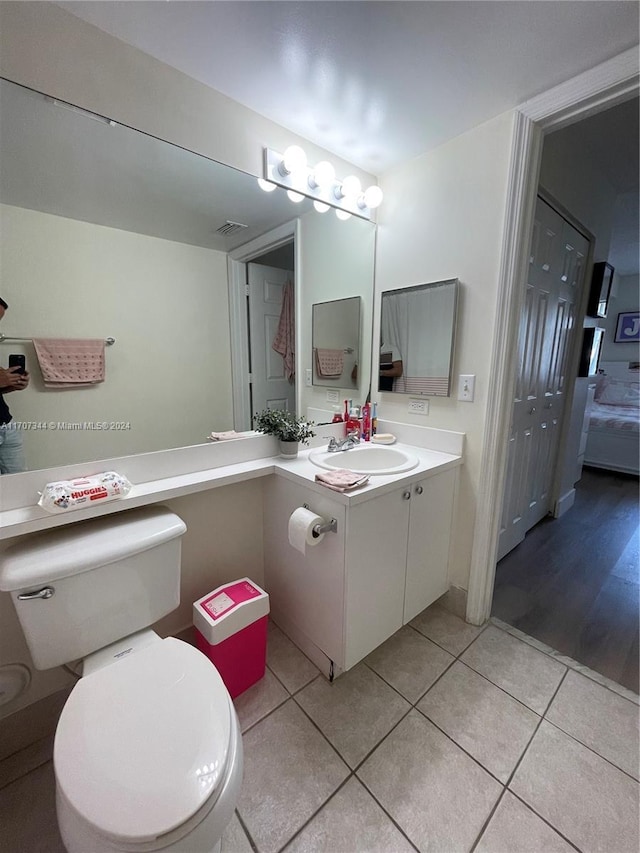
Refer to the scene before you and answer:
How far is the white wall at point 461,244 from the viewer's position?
1.44 metres

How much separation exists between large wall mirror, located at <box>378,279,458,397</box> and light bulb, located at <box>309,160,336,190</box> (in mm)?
593

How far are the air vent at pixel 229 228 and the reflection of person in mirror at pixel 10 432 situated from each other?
2.58ft

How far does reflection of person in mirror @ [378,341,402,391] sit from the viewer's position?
6.03ft

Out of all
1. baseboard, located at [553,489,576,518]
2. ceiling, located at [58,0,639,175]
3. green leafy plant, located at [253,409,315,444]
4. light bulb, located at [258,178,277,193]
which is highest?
ceiling, located at [58,0,639,175]

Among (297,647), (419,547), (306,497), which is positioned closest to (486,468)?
(419,547)

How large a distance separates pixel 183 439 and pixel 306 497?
21.2 inches

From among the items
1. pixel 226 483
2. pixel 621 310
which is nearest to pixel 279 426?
pixel 226 483

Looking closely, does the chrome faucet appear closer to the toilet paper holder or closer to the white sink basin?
the white sink basin

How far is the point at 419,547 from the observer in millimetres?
1507

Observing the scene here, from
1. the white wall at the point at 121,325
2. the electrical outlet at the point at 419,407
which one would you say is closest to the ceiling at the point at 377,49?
the white wall at the point at 121,325

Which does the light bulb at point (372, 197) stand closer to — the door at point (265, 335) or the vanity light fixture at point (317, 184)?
the vanity light fixture at point (317, 184)

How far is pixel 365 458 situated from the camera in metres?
1.69

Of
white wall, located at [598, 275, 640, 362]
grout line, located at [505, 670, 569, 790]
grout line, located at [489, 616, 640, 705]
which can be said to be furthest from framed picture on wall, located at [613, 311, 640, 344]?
grout line, located at [505, 670, 569, 790]

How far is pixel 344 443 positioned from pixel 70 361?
1.15 m
